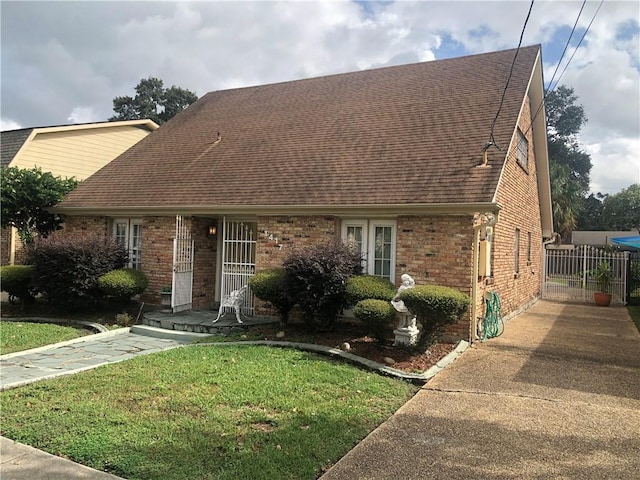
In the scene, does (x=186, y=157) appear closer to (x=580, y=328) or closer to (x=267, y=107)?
(x=267, y=107)

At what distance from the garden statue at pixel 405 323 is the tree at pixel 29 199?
1074 cm

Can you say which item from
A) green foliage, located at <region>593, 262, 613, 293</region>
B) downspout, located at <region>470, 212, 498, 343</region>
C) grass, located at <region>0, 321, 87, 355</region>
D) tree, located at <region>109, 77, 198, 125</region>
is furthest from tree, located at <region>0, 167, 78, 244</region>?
tree, located at <region>109, 77, 198, 125</region>

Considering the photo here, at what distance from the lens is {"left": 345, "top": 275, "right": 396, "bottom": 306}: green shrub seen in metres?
8.41

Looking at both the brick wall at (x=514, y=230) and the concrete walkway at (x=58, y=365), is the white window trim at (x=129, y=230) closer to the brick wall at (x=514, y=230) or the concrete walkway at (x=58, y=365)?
the concrete walkway at (x=58, y=365)

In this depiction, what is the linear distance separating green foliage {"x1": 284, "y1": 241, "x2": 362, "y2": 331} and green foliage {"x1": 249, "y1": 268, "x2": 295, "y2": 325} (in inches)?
10.3

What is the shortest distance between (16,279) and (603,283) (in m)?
19.0

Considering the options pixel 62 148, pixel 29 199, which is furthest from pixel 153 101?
pixel 29 199

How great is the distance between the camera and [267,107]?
609 inches

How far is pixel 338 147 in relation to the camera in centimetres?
1177

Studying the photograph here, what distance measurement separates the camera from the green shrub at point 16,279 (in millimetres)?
11773

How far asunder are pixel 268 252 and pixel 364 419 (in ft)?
19.7

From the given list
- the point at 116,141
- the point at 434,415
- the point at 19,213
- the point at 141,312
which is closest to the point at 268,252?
the point at 141,312

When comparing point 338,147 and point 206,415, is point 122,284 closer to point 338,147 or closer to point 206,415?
point 338,147

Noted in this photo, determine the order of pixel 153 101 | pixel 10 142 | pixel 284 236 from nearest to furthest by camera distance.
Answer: pixel 284 236, pixel 10 142, pixel 153 101
